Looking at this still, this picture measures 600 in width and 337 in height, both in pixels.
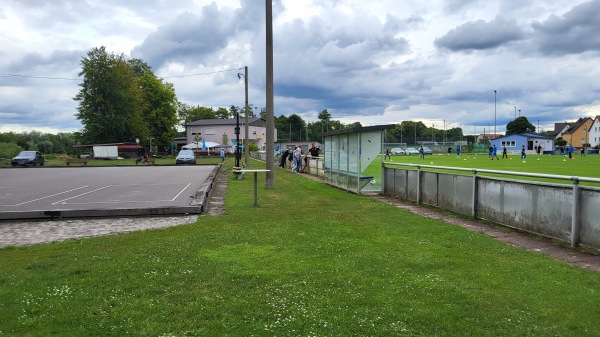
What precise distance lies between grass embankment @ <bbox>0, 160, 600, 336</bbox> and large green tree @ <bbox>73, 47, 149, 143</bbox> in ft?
228

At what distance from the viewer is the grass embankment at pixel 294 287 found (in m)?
4.09

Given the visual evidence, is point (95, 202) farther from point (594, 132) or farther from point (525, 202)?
point (594, 132)

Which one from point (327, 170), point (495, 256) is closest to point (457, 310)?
point (495, 256)

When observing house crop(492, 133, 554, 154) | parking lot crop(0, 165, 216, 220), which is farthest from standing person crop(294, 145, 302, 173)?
house crop(492, 133, 554, 154)

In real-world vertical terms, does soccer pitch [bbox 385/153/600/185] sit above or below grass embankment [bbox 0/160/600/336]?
below

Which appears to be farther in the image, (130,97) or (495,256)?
(130,97)

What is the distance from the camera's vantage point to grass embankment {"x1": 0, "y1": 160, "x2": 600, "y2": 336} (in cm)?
409

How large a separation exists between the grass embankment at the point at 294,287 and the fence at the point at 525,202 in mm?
1062

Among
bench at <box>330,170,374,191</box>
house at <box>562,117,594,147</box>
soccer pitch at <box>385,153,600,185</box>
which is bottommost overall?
soccer pitch at <box>385,153,600,185</box>

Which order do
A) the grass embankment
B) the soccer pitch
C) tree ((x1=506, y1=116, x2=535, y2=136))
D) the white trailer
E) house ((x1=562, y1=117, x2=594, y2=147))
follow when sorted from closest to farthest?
the grass embankment, the soccer pitch, the white trailer, house ((x1=562, y1=117, x2=594, y2=147)), tree ((x1=506, y1=116, x2=535, y2=136))

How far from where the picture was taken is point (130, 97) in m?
74.1

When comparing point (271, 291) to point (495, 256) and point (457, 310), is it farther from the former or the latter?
point (495, 256)

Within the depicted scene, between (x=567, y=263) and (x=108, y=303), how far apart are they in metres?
5.80

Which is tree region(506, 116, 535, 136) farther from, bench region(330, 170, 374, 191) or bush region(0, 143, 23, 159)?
bench region(330, 170, 374, 191)
